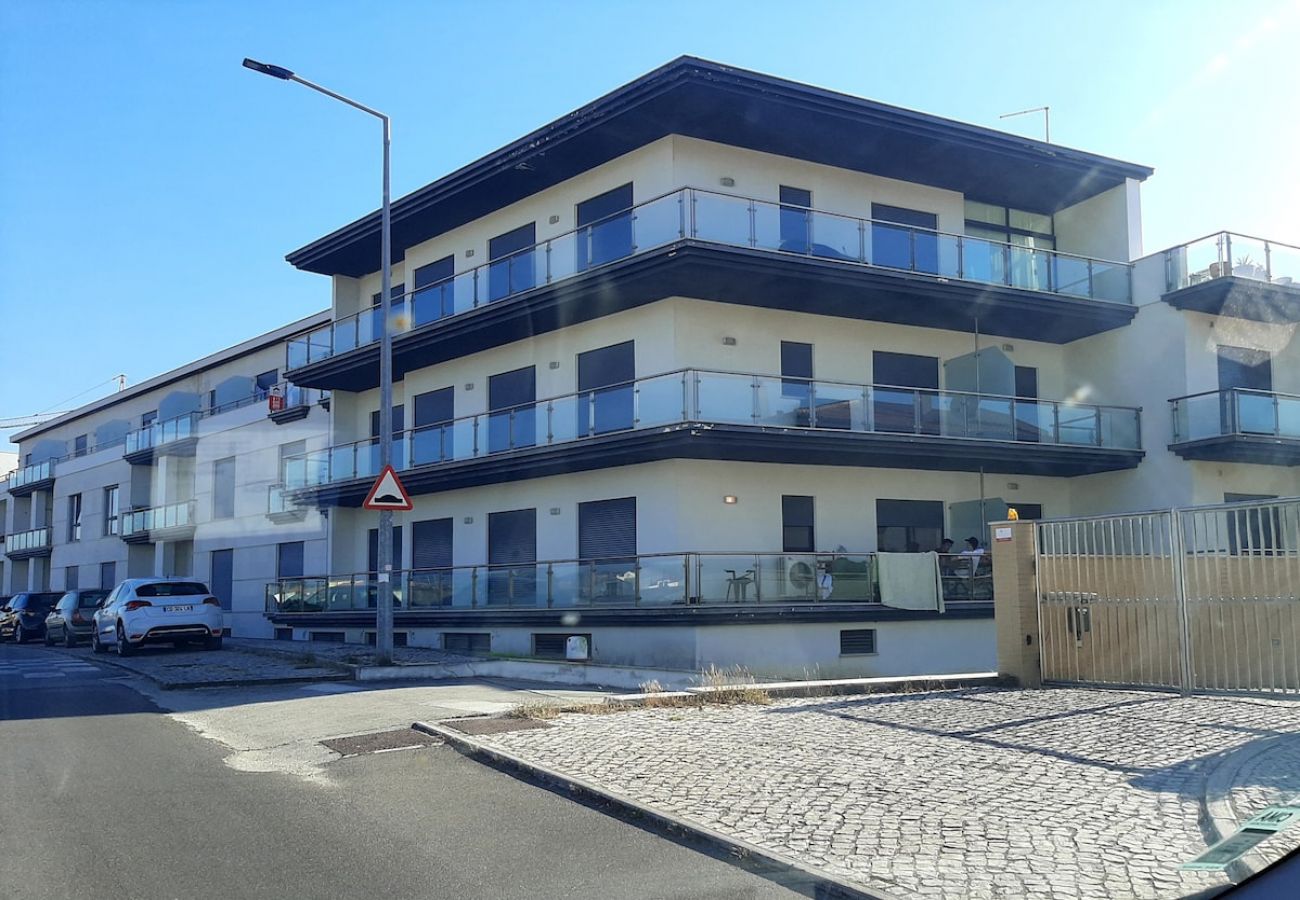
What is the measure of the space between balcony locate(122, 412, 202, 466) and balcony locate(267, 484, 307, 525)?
6.56 metres

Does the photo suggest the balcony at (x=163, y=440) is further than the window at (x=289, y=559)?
Yes

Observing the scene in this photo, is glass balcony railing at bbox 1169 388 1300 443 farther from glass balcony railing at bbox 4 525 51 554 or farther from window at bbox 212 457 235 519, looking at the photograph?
glass balcony railing at bbox 4 525 51 554

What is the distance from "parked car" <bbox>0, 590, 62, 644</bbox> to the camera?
1391 inches

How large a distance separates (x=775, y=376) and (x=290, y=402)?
19.3m

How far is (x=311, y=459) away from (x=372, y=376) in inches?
109

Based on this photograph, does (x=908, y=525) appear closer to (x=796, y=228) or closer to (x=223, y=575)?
(x=796, y=228)

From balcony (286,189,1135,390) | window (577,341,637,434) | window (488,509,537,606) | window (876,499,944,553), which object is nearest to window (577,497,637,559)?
window (488,509,537,606)

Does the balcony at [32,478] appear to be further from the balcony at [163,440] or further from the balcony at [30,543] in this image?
the balcony at [163,440]

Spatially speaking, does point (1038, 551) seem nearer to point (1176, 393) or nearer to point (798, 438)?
point (798, 438)

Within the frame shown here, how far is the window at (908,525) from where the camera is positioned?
77.4ft

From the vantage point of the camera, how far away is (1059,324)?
2548 cm

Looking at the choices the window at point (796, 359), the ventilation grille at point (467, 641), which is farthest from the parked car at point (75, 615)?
the window at point (796, 359)

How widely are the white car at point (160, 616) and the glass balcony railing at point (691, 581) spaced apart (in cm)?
543

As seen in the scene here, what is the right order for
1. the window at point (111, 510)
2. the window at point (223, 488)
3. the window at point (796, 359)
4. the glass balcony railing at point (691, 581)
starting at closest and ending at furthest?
the glass balcony railing at point (691, 581)
the window at point (796, 359)
the window at point (223, 488)
the window at point (111, 510)
